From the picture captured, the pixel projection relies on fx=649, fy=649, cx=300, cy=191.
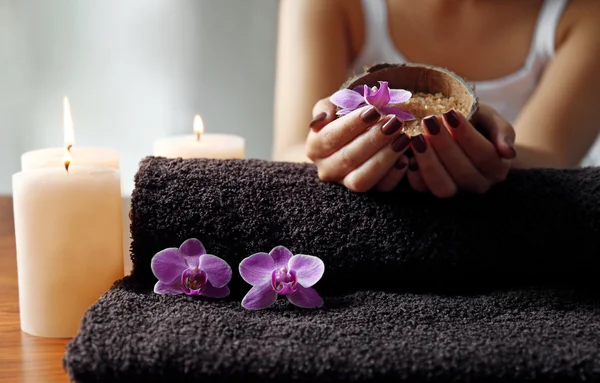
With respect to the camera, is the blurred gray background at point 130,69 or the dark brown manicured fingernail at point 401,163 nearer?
the dark brown manicured fingernail at point 401,163

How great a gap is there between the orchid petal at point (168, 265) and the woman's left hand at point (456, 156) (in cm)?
18

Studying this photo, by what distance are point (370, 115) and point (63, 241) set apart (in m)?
0.23

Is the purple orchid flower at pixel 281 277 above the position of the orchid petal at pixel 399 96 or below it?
below

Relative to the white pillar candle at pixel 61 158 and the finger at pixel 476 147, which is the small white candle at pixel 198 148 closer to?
the white pillar candle at pixel 61 158

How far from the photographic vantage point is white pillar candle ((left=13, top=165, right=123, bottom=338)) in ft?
1.47

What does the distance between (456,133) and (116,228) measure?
255mm

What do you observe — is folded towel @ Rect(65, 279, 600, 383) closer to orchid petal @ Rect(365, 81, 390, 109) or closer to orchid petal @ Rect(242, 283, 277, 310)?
orchid petal @ Rect(242, 283, 277, 310)

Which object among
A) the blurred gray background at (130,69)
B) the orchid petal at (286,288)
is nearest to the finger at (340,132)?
the orchid petal at (286,288)

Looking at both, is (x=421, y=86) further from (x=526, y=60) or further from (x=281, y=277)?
(x=526, y=60)

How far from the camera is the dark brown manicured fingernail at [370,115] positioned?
449 mm

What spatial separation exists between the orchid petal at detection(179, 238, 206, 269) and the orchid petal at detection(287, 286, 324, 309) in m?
0.07

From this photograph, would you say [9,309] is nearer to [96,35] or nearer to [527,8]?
[96,35]

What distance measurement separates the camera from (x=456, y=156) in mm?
466

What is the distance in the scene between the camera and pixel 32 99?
1.02 metres
